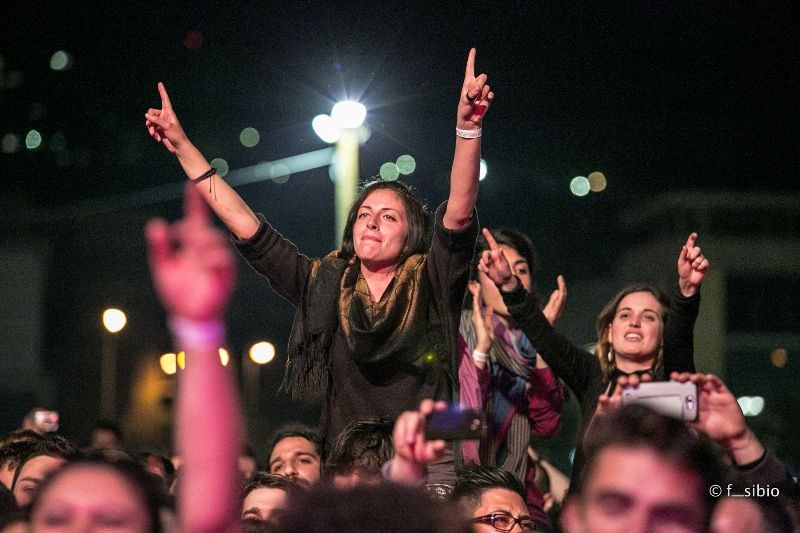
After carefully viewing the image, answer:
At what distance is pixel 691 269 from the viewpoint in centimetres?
446

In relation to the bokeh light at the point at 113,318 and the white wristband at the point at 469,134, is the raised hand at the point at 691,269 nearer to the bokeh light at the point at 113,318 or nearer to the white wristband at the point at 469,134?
the white wristband at the point at 469,134

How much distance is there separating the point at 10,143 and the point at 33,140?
28 centimetres

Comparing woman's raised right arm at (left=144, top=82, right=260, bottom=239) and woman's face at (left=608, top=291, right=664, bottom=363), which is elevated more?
woman's raised right arm at (left=144, top=82, right=260, bottom=239)

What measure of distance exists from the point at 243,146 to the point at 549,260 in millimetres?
6061

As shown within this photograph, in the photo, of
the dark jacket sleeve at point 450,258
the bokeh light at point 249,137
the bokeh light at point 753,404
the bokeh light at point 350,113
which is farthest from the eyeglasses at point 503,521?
the bokeh light at point 753,404

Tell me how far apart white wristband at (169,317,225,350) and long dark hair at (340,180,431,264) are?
2476 millimetres

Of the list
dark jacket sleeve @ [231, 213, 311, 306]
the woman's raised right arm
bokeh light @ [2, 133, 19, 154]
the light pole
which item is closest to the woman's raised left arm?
dark jacket sleeve @ [231, 213, 311, 306]

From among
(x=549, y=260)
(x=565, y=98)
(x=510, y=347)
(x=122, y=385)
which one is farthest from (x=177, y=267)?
(x=122, y=385)

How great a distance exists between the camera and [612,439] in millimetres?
2307

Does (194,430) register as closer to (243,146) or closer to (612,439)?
(612,439)

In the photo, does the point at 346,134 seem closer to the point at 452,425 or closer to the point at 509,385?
the point at 509,385

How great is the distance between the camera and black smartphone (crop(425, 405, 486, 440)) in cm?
225

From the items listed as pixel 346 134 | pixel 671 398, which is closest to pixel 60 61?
pixel 346 134

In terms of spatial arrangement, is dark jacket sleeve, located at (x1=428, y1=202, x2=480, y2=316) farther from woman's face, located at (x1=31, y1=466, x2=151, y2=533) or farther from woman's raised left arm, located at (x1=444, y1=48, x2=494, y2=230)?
woman's face, located at (x1=31, y1=466, x2=151, y2=533)
